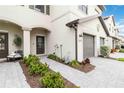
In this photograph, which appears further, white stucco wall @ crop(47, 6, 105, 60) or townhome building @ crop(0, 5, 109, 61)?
white stucco wall @ crop(47, 6, 105, 60)

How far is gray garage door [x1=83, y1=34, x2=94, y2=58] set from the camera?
493 inches

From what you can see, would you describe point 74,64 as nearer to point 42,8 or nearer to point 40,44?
point 40,44

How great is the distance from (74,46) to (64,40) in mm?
1387

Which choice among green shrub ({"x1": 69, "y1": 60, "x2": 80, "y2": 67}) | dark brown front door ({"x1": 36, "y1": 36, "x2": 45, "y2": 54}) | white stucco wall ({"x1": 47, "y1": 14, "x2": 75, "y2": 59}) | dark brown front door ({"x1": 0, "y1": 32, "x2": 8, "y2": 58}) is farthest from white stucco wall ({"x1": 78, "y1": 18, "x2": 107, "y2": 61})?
dark brown front door ({"x1": 0, "y1": 32, "x2": 8, "y2": 58})

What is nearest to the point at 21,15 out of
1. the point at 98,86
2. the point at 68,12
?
the point at 68,12

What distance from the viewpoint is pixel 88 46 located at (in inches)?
532

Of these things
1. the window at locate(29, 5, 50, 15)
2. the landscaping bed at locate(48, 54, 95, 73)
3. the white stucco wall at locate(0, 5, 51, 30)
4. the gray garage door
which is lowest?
the landscaping bed at locate(48, 54, 95, 73)

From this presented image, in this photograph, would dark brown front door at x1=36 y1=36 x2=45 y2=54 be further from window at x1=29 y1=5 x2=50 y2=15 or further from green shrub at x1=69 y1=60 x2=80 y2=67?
green shrub at x1=69 y1=60 x2=80 y2=67

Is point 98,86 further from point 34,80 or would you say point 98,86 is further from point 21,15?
point 21,15

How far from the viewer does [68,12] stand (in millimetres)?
11219

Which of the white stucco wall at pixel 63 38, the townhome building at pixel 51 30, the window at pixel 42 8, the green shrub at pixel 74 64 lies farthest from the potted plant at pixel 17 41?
the green shrub at pixel 74 64

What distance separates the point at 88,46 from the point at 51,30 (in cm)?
397

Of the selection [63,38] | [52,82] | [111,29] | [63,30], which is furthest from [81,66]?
[111,29]

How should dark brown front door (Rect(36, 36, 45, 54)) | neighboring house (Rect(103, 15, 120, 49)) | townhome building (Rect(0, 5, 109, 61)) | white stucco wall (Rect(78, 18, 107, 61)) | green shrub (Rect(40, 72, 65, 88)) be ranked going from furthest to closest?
1. neighboring house (Rect(103, 15, 120, 49))
2. dark brown front door (Rect(36, 36, 45, 54))
3. white stucco wall (Rect(78, 18, 107, 61))
4. townhome building (Rect(0, 5, 109, 61))
5. green shrub (Rect(40, 72, 65, 88))
